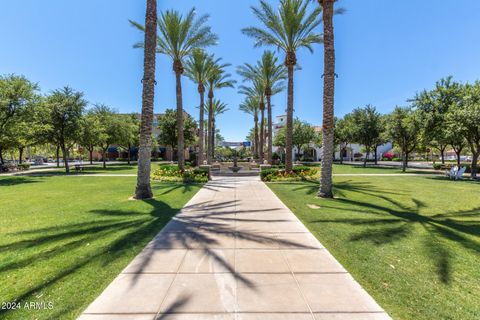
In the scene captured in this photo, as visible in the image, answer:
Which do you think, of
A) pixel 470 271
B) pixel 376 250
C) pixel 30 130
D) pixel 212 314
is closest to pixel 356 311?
pixel 212 314

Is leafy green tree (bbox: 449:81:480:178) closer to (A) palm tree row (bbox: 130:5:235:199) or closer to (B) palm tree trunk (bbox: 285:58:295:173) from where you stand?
(B) palm tree trunk (bbox: 285:58:295:173)

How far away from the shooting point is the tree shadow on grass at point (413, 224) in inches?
195

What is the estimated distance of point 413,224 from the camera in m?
6.74

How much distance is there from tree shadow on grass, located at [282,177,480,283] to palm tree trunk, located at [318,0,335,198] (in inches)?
48.0

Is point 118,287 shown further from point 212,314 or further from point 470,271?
point 470,271

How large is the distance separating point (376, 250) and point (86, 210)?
8841 mm

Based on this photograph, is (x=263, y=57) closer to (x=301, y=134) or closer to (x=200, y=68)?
(x=200, y=68)

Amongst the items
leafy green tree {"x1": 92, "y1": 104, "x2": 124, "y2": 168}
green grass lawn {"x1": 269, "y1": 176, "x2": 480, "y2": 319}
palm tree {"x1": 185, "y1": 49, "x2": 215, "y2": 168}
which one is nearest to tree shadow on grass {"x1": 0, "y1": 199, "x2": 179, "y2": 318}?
green grass lawn {"x1": 269, "y1": 176, "x2": 480, "y2": 319}

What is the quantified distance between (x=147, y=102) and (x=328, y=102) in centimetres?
848

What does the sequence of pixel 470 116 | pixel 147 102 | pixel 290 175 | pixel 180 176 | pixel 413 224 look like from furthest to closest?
pixel 180 176 → pixel 290 175 → pixel 470 116 → pixel 147 102 → pixel 413 224

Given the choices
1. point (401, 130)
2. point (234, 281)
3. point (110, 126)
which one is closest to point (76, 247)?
point (234, 281)

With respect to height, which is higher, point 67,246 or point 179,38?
point 179,38

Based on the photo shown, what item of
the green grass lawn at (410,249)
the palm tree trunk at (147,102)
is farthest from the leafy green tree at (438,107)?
the palm tree trunk at (147,102)

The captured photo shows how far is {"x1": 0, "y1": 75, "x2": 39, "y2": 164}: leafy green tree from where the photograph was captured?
802 inches
